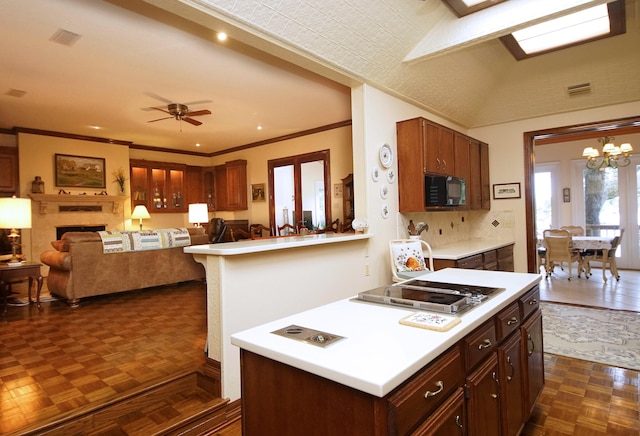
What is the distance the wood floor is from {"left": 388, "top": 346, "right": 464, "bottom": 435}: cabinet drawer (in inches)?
53.0

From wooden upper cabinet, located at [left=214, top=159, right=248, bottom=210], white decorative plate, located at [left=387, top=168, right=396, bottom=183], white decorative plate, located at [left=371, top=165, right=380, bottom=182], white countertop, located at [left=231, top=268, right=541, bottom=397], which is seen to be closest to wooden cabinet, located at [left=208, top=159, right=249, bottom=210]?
wooden upper cabinet, located at [left=214, top=159, right=248, bottom=210]

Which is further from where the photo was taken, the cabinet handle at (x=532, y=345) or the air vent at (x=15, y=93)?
the air vent at (x=15, y=93)

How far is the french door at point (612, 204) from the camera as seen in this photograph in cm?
725

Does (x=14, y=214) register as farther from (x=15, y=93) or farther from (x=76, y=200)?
(x=76, y=200)

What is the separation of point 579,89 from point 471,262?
2.75m

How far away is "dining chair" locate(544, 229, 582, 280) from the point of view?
6.17 metres

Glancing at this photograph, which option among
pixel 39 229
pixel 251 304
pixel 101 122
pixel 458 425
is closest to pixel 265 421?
pixel 458 425

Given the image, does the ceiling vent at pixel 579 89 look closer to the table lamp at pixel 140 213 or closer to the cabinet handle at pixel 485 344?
the cabinet handle at pixel 485 344

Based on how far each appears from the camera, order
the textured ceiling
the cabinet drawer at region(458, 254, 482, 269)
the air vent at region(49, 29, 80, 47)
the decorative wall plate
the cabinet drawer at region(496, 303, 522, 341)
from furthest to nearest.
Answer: the decorative wall plate → the cabinet drawer at region(458, 254, 482, 269) → the air vent at region(49, 29, 80, 47) → the textured ceiling → the cabinet drawer at region(496, 303, 522, 341)

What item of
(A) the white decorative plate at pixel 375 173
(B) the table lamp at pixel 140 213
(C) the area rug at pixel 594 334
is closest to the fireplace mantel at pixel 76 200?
(B) the table lamp at pixel 140 213

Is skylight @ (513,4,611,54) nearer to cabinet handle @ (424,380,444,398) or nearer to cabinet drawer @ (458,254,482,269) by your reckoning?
cabinet drawer @ (458,254,482,269)

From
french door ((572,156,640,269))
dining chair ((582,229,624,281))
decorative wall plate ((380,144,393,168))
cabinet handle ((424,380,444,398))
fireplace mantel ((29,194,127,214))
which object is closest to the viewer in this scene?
cabinet handle ((424,380,444,398))

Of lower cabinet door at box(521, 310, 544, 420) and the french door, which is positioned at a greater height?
the french door

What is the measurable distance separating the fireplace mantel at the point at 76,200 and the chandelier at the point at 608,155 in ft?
28.5
